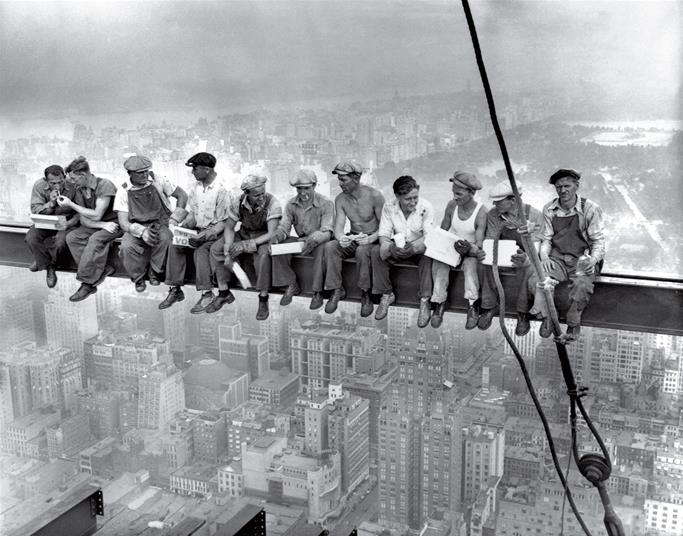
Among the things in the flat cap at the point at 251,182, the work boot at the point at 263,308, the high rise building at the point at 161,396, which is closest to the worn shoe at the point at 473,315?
the work boot at the point at 263,308

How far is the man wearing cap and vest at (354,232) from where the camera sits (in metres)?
7.41

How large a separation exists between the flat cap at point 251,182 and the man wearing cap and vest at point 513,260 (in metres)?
2.13

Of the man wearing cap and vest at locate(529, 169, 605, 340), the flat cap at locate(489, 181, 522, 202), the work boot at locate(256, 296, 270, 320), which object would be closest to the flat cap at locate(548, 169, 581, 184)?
the man wearing cap and vest at locate(529, 169, 605, 340)

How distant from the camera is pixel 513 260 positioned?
22.5 feet

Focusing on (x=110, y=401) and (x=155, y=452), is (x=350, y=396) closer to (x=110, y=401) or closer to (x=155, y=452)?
(x=155, y=452)

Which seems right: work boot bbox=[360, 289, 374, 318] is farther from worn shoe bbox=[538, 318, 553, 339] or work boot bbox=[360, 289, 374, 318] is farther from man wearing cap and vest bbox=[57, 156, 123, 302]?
man wearing cap and vest bbox=[57, 156, 123, 302]

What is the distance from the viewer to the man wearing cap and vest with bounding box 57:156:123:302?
840 cm

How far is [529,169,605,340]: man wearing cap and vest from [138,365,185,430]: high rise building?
15.6 metres

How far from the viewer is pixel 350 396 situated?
685 inches

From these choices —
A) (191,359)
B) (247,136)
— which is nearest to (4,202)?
(247,136)

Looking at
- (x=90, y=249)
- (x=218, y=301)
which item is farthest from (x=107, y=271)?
Result: (x=218, y=301)

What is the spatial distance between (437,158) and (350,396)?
6.40 meters

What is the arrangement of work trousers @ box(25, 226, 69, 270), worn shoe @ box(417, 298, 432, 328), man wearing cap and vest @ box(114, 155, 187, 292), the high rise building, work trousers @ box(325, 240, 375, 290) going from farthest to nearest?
1. the high rise building
2. work trousers @ box(25, 226, 69, 270)
3. man wearing cap and vest @ box(114, 155, 187, 292)
4. work trousers @ box(325, 240, 375, 290)
5. worn shoe @ box(417, 298, 432, 328)

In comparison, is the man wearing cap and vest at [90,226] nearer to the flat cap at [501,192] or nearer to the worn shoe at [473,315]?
the worn shoe at [473,315]
